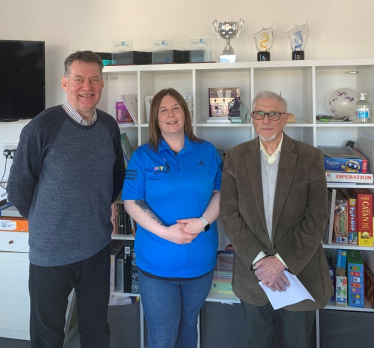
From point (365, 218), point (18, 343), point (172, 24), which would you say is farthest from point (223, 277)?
point (172, 24)

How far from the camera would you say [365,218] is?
2070 mm

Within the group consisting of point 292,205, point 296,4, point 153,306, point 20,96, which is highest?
point 296,4

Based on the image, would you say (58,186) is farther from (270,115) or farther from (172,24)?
(172,24)

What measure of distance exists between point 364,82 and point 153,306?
70.5 inches

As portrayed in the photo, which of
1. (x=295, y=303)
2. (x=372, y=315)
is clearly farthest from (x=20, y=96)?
(x=372, y=315)

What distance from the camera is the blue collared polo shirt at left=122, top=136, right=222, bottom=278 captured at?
1662 mm

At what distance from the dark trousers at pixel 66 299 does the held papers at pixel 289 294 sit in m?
0.78

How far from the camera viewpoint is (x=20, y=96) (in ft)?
8.00

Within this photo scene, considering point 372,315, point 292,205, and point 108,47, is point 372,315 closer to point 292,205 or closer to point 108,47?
point 292,205

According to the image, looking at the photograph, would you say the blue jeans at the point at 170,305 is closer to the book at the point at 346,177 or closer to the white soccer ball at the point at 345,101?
the book at the point at 346,177

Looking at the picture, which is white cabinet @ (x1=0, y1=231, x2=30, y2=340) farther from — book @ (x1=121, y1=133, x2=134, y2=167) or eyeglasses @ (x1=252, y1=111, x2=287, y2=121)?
eyeglasses @ (x1=252, y1=111, x2=287, y2=121)

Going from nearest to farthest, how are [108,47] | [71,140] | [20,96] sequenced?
[71,140], [20,96], [108,47]

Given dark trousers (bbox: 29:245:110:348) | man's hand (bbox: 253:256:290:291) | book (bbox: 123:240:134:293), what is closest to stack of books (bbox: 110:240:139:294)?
book (bbox: 123:240:134:293)

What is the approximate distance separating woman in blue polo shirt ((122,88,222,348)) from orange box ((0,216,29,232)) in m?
0.95
